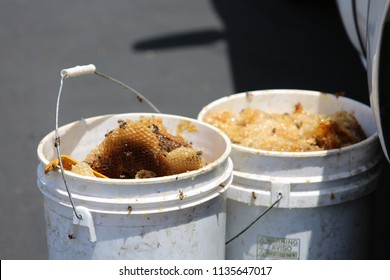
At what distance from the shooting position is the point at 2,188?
13.6 ft

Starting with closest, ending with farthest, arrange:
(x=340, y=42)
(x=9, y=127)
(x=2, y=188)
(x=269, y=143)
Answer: (x=269, y=143), (x=2, y=188), (x=9, y=127), (x=340, y=42)

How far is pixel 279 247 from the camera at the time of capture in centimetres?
284

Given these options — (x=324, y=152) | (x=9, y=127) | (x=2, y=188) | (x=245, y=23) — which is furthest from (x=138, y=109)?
(x=324, y=152)

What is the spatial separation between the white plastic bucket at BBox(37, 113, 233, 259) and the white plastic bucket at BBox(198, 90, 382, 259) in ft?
0.60

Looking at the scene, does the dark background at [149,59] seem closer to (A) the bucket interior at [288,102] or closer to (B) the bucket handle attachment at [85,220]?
(A) the bucket interior at [288,102]

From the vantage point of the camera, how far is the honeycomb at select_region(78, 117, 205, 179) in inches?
100

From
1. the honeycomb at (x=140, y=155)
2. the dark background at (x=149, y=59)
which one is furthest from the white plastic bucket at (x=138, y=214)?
the dark background at (x=149, y=59)

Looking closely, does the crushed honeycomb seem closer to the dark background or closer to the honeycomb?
the honeycomb

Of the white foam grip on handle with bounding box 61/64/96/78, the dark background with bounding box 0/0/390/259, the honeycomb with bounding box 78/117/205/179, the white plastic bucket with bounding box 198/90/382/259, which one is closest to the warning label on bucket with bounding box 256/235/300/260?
the white plastic bucket with bounding box 198/90/382/259

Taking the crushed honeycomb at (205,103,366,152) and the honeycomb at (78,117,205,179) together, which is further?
the crushed honeycomb at (205,103,366,152)

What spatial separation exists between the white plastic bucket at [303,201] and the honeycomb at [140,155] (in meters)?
0.30

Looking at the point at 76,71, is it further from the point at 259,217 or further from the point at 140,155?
the point at 259,217

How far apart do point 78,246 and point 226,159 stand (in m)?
0.63
